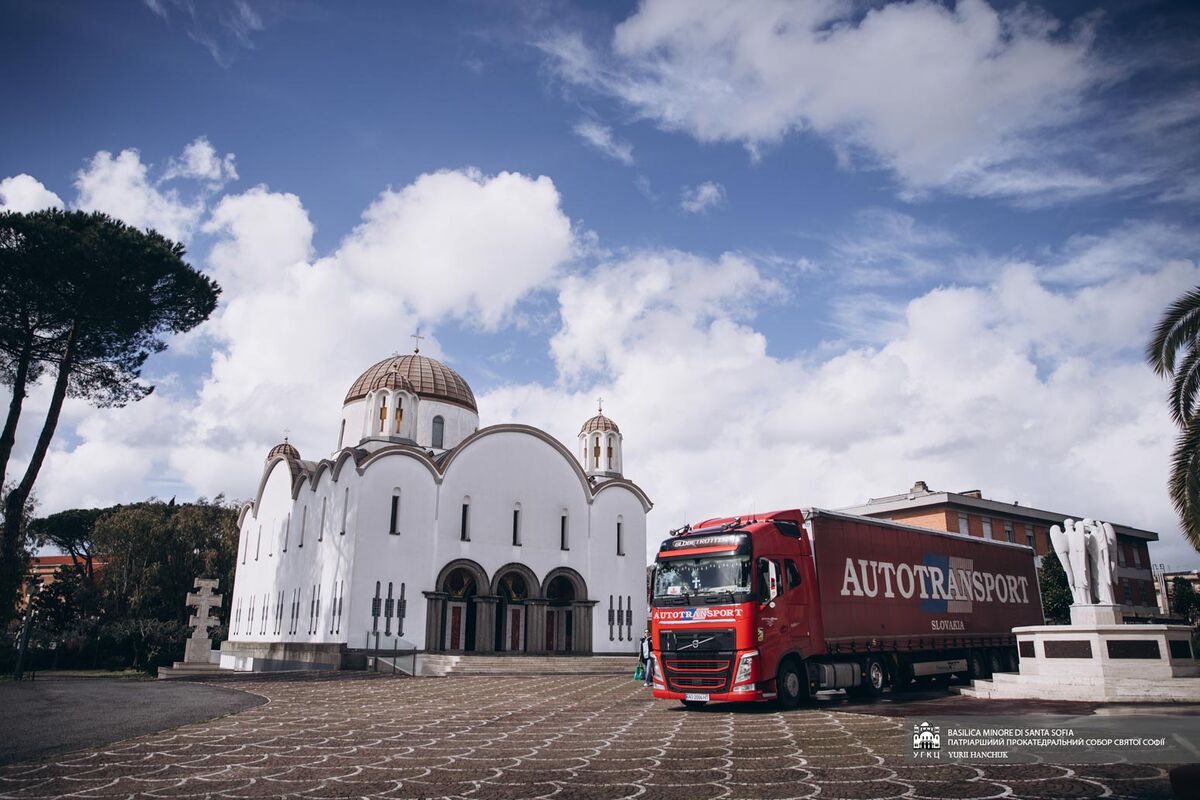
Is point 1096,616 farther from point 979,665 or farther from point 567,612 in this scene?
point 567,612

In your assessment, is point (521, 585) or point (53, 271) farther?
point (521, 585)

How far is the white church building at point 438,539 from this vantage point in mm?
31375

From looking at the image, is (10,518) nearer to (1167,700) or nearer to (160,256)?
(160,256)

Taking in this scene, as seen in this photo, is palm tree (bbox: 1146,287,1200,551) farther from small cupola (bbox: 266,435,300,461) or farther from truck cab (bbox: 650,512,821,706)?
small cupola (bbox: 266,435,300,461)

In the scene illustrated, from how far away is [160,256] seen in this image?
27.9 m

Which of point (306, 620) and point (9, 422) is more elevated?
point (9, 422)

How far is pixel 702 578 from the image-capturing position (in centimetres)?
1406

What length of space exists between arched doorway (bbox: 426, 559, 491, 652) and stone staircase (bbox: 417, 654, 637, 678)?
2.92 metres

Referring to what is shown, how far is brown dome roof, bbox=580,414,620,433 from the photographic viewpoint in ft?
134

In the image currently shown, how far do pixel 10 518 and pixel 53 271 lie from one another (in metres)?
7.81

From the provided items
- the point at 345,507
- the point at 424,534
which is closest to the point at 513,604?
the point at 424,534

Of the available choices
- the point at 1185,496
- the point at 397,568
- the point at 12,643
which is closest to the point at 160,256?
the point at 397,568

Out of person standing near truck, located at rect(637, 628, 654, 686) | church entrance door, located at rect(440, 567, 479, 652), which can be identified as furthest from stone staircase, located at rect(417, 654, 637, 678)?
person standing near truck, located at rect(637, 628, 654, 686)

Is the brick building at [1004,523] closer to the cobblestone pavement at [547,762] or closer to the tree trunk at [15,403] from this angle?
the cobblestone pavement at [547,762]
